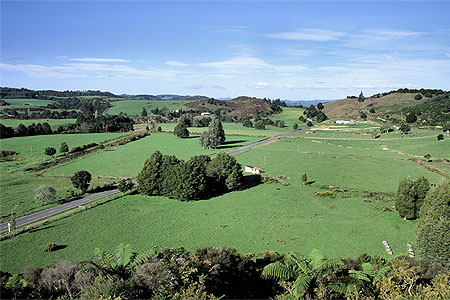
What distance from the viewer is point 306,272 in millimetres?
16234

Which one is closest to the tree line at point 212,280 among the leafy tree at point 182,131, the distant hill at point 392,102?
the leafy tree at point 182,131

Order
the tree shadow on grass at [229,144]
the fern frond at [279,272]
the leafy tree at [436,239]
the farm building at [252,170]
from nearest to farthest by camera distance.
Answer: the fern frond at [279,272] → the leafy tree at [436,239] → the farm building at [252,170] → the tree shadow on grass at [229,144]

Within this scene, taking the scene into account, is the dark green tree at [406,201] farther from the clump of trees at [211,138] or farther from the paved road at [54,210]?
the clump of trees at [211,138]

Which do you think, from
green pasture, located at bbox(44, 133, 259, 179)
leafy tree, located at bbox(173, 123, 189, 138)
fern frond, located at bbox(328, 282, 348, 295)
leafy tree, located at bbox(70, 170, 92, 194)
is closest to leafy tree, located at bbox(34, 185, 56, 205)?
leafy tree, located at bbox(70, 170, 92, 194)

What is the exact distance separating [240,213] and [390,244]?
55.2 feet

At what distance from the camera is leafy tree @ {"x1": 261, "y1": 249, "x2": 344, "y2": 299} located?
1466 cm

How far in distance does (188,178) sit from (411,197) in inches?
1118

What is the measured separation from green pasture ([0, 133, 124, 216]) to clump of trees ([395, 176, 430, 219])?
47408mm

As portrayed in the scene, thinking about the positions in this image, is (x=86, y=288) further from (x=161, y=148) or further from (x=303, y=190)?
(x=161, y=148)

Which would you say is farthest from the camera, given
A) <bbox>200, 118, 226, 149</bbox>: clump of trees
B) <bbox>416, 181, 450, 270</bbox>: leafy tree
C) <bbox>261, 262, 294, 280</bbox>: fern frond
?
<bbox>200, 118, 226, 149</bbox>: clump of trees

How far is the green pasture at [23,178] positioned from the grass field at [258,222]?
6122 mm

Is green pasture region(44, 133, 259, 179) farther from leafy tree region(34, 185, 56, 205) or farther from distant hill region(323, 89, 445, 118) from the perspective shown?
distant hill region(323, 89, 445, 118)

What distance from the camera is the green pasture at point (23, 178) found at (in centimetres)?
4300

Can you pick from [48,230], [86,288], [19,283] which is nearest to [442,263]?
[86,288]
